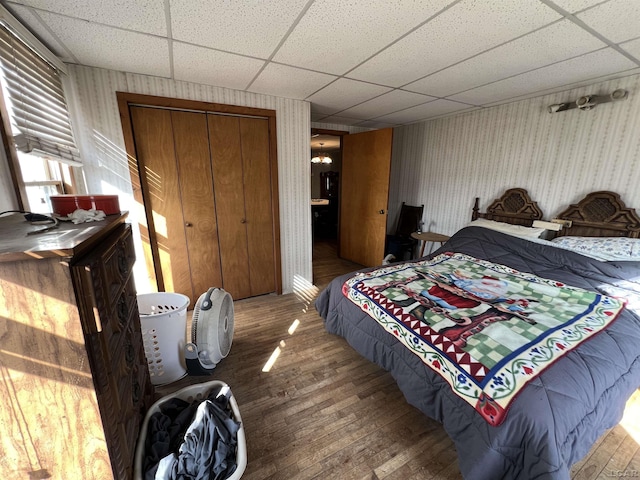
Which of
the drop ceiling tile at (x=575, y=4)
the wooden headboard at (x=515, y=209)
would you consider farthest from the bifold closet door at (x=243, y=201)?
the wooden headboard at (x=515, y=209)

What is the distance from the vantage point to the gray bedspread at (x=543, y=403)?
95 cm

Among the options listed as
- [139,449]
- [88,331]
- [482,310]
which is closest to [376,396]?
[482,310]

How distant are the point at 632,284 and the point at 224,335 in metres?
2.96

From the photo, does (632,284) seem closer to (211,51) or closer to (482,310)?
(482,310)

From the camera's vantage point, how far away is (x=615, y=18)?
1.29 m

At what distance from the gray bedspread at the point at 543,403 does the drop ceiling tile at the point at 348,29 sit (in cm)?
174

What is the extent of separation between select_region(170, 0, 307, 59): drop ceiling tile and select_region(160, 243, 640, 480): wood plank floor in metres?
2.20

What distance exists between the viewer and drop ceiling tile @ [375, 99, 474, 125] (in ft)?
9.34

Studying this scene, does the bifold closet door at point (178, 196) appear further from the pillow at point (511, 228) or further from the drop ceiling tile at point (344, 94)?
the pillow at point (511, 228)

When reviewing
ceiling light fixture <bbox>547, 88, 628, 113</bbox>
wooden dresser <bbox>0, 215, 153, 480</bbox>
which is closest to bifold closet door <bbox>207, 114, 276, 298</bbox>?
wooden dresser <bbox>0, 215, 153, 480</bbox>

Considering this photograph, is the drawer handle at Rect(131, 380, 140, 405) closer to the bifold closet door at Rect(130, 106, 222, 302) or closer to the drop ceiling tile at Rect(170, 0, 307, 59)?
the bifold closet door at Rect(130, 106, 222, 302)

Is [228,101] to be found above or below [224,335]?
above

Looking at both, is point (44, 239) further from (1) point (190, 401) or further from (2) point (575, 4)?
(2) point (575, 4)

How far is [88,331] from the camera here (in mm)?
767
